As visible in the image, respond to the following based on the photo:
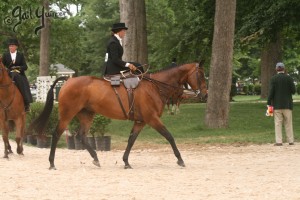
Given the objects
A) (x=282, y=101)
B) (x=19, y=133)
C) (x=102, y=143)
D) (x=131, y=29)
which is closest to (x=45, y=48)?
(x=131, y=29)

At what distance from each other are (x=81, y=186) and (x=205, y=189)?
207cm

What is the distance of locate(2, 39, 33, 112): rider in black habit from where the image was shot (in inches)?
624

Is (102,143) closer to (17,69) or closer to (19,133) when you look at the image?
(19,133)

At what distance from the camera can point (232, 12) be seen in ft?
72.5

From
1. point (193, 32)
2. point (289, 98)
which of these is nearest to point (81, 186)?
point (289, 98)

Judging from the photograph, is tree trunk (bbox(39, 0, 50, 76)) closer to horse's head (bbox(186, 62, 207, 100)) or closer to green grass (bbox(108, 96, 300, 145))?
green grass (bbox(108, 96, 300, 145))

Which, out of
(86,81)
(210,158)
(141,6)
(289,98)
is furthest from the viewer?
(141,6)

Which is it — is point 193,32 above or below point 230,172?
above

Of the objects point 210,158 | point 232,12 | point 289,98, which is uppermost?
point 232,12

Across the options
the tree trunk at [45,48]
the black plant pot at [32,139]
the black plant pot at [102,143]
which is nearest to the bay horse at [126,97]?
the black plant pot at [102,143]

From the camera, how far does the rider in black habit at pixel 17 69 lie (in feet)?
52.0

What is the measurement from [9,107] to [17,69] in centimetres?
103

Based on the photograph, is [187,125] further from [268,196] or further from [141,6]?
[268,196]

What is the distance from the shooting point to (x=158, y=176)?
11.9m
